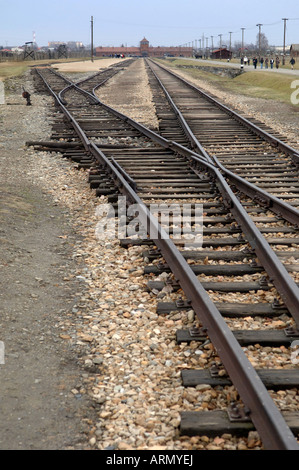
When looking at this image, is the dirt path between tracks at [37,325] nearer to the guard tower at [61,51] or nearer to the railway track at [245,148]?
the railway track at [245,148]

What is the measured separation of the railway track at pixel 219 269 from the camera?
137 inches

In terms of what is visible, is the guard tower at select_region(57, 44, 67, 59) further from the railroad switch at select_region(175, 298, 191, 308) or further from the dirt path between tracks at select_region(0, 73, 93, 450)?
the railroad switch at select_region(175, 298, 191, 308)

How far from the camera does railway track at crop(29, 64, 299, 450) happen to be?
347 centimetres

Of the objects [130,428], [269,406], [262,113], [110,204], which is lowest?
[130,428]

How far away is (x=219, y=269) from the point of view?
224 inches

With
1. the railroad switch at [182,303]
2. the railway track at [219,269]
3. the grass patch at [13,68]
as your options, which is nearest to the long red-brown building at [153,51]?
the grass patch at [13,68]

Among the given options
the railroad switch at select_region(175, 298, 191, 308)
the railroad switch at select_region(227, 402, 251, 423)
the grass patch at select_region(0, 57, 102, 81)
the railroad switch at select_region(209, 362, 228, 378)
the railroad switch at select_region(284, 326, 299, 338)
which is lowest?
the railroad switch at select_region(227, 402, 251, 423)

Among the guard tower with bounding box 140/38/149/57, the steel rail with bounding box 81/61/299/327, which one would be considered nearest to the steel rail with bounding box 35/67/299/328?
the steel rail with bounding box 81/61/299/327

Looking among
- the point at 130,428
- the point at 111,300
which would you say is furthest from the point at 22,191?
the point at 130,428

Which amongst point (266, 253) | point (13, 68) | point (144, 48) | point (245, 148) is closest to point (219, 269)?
point (266, 253)

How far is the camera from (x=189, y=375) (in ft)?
13.1

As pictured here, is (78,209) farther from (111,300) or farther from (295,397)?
(295,397)

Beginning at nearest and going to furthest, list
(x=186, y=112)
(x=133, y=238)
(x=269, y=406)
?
1. (x=269, y=406)
2. (x=133, y=238)
3. (x=186, y=112)

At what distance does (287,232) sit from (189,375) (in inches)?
131
